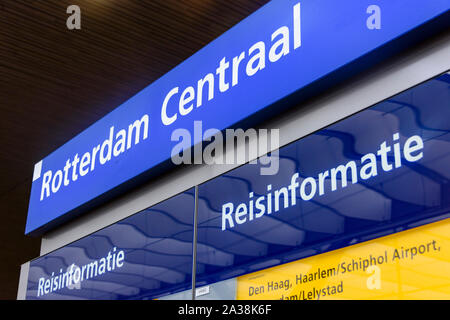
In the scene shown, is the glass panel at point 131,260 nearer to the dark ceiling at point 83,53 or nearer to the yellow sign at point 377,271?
the yellow sign at point 377,271

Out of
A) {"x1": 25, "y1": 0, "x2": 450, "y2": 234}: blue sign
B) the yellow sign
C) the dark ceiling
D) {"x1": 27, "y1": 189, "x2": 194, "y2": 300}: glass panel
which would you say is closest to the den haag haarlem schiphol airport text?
the yellow sign

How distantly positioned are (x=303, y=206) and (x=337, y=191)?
0.59 feet

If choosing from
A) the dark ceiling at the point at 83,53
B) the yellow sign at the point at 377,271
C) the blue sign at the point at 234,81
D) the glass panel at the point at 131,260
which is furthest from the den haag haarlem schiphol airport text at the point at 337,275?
the dark ceiling at the point at 83,53

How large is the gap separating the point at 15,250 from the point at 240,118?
1405 centimetres

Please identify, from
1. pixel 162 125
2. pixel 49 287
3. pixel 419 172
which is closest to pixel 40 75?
pixel 49 287

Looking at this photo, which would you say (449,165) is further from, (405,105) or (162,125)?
(162,125)

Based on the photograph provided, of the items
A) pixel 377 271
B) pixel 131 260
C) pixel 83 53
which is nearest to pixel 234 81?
pixel 131 260

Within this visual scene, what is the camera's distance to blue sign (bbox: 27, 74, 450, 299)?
200cm

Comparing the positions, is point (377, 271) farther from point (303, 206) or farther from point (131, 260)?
point (131, 260)

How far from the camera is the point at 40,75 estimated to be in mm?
8266

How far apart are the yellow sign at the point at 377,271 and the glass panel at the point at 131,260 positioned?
689 mm

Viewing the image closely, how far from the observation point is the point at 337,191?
2252 millimetres

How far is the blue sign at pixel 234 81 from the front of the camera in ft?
7.65

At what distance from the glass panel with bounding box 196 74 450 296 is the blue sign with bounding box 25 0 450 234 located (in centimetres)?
25
